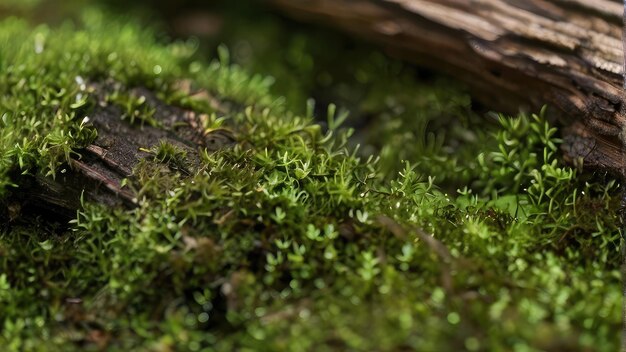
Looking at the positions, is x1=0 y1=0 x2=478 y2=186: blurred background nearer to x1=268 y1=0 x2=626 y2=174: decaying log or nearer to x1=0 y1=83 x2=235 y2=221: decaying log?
x1=268 y1=0 x2=626 y2=174: decaying log

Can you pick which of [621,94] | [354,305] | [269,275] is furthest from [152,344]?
[621,94]

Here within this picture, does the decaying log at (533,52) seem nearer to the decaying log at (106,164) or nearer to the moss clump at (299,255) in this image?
the moss clump at (299,255)

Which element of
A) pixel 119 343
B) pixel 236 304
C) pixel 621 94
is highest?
pixel 621 94

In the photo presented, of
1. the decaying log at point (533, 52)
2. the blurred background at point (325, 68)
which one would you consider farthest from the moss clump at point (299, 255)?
the blurred background at point (325, 68)

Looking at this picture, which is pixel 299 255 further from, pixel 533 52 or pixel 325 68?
pixel 325 68

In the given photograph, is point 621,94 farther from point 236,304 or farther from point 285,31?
point 285,31

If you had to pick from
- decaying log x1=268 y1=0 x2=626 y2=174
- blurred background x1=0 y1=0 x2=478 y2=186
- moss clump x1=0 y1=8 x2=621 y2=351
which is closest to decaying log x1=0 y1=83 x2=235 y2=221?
moss clump x1=0 y1=8 x2=621 y2=351
